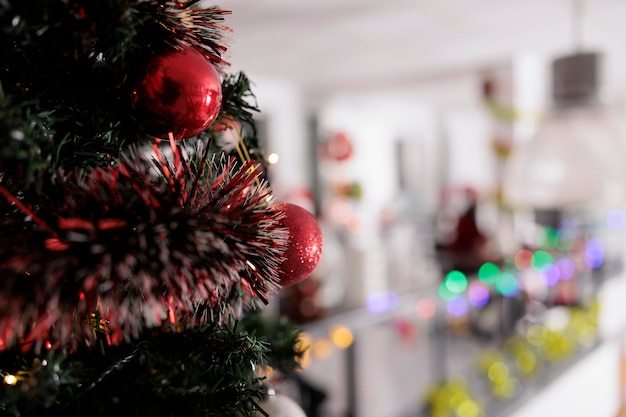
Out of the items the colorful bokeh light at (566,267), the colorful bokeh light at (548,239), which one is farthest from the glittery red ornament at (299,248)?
the colorful bokeh light at (548,239)

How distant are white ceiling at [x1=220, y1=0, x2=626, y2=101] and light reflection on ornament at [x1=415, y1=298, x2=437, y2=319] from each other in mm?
781

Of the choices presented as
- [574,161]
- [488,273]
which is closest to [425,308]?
[488,273]

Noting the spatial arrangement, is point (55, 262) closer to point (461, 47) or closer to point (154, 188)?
point (154, 188)

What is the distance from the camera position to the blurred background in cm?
112

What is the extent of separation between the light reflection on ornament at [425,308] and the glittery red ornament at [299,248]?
1101 millimetres

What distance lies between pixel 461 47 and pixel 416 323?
1662 mm

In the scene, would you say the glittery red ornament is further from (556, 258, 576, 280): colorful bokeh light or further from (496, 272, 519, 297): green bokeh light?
(556, 258, 576, 280): colorful bokeh light

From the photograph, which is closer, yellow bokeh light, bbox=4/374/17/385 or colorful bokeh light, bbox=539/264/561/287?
yellow bokeh light, bbox=4/374/17/385

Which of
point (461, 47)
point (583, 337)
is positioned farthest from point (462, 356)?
point (461, 47)

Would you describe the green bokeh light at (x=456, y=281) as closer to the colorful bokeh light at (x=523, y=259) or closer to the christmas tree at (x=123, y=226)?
the colorful bokeh light at (x=523, y=259)

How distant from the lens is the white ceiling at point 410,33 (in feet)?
6.66

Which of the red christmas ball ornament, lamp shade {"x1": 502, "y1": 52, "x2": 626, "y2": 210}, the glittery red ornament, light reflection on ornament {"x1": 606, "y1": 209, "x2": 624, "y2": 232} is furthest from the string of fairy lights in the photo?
light reflection on ornament {"x1": 606, "y1": 209, "x2": 624, "y2": 232}

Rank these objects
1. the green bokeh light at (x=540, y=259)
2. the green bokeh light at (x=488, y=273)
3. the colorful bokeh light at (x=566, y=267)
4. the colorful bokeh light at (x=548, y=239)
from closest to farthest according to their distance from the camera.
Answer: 1. the green bokeh light at (x=488, y=273)
2. the green bokeh light at (x=540, y=259)
3. the colorful bokeh light at (x=566, y=267)
4. the colorful bokeh light at (x=548, y=239)

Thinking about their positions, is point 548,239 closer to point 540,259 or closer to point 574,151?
point 540,259
